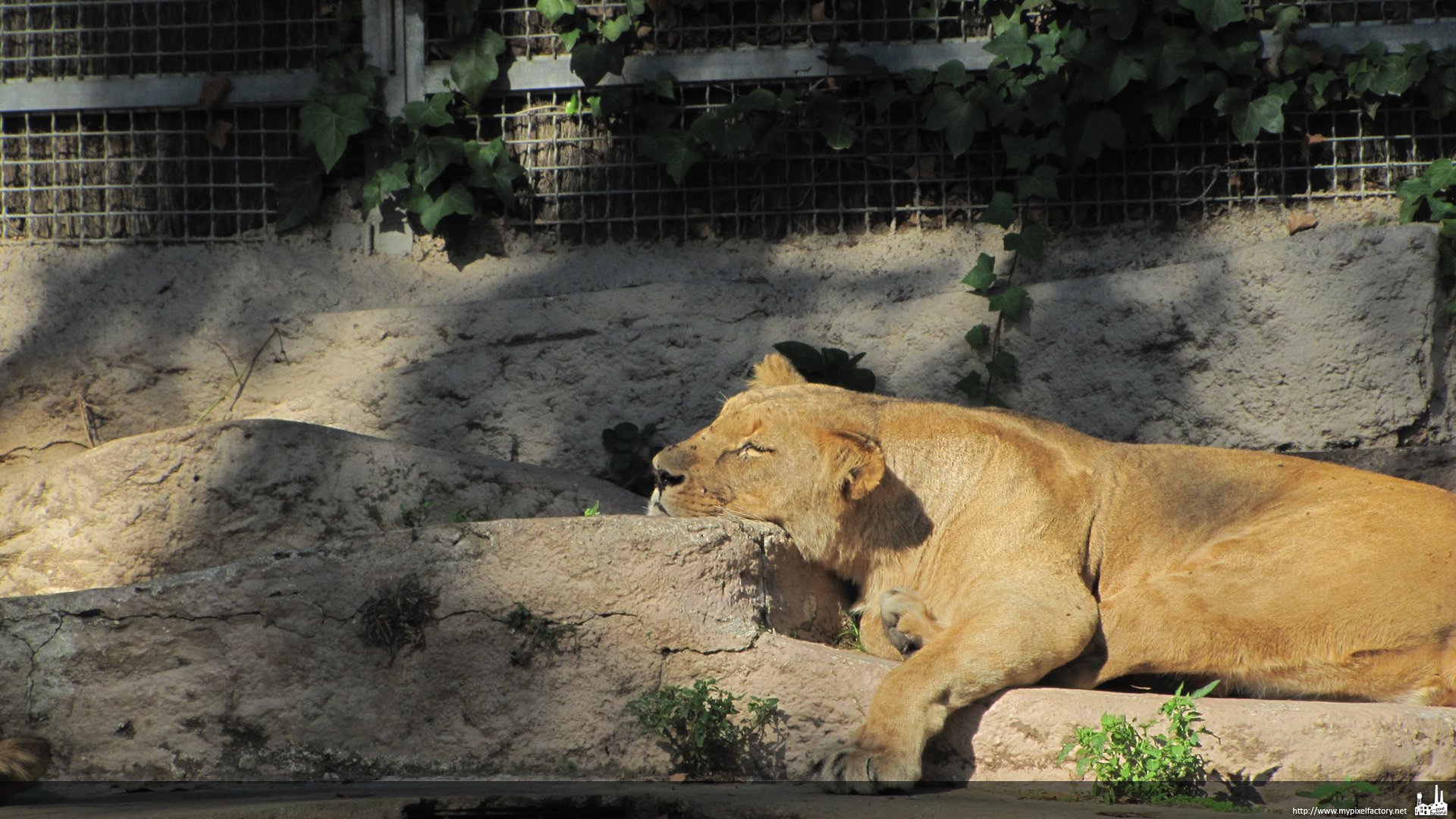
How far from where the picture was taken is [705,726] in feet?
15.7

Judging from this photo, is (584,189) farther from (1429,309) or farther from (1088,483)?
(1429,309)

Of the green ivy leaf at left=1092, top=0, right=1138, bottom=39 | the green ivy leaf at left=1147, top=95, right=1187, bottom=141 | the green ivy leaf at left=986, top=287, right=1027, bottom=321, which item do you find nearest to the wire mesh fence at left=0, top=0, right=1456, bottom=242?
the green ivy leaf at left=1147, top=95, right=1187, bottom=141

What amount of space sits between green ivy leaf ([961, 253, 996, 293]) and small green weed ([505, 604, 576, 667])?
3377mm

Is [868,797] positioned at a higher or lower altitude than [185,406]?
lower

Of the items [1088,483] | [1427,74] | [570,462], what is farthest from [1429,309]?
[570,462]

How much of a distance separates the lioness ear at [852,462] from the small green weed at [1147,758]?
1333 mm

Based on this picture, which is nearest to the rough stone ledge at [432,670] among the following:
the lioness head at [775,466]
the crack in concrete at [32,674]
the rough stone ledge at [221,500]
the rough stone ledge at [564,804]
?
the crack in concrete at [32,674]

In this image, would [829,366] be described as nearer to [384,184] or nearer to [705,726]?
[384,184]

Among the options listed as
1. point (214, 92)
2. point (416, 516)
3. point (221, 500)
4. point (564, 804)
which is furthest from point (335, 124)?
point (564, 804)

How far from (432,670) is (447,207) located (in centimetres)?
370

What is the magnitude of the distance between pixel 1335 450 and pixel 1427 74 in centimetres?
212

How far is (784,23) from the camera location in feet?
26.7

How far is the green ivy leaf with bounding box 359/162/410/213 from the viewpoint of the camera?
8.10 m

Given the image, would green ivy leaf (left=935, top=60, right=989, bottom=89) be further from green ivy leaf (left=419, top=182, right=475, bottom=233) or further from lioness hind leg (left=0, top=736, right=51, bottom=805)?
lioness hind leg (left=0, top=736, right=51, bottom=805)
